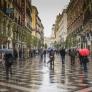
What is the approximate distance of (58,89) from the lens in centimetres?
1797

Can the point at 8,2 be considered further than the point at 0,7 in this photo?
Yes

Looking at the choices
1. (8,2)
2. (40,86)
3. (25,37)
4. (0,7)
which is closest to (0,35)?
(0,7)

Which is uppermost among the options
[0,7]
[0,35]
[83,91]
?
[0,7]

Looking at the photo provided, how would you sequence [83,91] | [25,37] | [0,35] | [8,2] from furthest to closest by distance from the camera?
1. [25,37]
2. [8,2]
3. [0,35]
4. [83,91]

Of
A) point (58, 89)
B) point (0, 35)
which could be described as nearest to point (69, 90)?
point (58, 89)

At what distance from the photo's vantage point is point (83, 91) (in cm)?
1703

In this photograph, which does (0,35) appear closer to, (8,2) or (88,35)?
(8,2)

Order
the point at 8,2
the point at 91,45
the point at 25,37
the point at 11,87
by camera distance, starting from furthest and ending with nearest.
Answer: the point at 25,37 → the point at 91,45 → the point at 8,2 → the point at 11,87

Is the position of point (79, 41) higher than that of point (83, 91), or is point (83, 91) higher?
point (79, 41)

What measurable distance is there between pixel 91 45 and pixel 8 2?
1786cm

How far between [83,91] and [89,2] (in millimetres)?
60564

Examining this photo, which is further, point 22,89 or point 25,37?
point 25,37

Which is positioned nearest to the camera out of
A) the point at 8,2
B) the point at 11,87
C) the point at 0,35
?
the point at 11,87

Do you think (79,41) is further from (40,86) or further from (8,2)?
(40,86)
